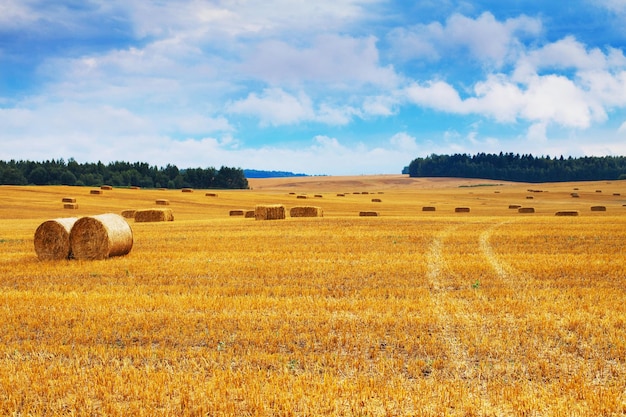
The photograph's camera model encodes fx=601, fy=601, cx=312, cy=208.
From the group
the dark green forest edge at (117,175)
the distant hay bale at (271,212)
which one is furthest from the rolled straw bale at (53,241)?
the dark green forest edge at (117,175)

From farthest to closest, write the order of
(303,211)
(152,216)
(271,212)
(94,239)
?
(303,211)
(152,216)
(271,212)
(94,239)

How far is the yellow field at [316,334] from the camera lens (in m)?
7.89

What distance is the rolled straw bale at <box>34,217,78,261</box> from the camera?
21516 mm

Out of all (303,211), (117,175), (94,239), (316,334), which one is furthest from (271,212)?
(117,175)

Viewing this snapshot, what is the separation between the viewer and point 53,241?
71.0 ft

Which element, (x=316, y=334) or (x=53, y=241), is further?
(x=53, y=241)

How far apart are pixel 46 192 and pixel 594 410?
74.1 m

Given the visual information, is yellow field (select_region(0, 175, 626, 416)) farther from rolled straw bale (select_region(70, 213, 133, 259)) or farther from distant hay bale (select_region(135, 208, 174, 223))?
distant hay bale (select_region(135, 208, 174, 223))

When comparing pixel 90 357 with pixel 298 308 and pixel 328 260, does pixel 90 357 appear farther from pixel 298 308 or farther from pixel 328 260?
pixel 328 260

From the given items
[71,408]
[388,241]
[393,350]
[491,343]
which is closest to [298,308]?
[393,350]

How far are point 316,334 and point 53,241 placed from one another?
14.3 meters

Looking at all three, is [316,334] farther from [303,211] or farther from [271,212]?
[303,211]

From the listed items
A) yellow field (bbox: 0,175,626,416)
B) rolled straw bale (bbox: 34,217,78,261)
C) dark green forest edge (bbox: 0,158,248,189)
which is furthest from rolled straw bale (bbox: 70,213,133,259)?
dark green forest edge (bbox: 0,158,248,189)

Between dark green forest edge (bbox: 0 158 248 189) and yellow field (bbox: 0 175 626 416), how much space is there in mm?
126003
